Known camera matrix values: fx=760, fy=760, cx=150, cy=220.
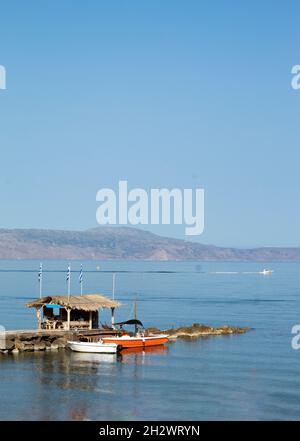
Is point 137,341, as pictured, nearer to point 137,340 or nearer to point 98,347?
point 137,340

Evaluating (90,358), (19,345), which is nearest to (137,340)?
(90,358)

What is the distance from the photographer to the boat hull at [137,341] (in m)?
74.6

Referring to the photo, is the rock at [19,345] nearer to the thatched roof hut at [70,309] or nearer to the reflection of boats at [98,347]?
the thatched roof hut at [70,309]

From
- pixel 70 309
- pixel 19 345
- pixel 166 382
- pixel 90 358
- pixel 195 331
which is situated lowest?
pixel 166 382

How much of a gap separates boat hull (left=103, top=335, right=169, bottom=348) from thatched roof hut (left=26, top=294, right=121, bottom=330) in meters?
3.91

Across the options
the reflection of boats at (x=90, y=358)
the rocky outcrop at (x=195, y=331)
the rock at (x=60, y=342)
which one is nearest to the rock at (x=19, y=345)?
the rock at (x=60, y=342)

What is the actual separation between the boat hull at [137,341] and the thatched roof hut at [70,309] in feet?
12.8

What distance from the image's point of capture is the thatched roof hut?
75625 millimetres

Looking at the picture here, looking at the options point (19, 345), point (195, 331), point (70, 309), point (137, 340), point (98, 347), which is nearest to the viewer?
point (19, 345)

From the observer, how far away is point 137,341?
7681 centimetres

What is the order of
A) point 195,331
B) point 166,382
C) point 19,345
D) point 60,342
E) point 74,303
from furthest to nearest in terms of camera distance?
point 195,331 < point 74,303 < point 60,342 < point 19,345 < point 166,382

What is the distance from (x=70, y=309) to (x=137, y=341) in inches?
295
